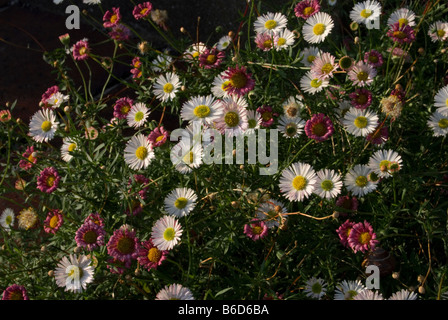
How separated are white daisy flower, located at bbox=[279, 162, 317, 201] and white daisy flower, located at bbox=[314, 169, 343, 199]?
2 cm

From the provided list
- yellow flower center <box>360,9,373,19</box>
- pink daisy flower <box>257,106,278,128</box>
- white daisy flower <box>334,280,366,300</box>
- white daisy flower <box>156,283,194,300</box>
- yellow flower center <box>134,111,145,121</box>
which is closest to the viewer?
white daisy flower <box>156,283,194,300</box>

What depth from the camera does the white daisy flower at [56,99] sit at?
1629 millimetres

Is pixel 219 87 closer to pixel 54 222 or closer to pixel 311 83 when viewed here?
pixel 311 83

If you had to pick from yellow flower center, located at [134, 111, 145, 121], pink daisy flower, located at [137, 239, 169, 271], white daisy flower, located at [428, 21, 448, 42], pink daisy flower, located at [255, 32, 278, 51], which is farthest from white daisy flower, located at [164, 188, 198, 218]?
white daisy flower, located at [428, 21, 448, 42]

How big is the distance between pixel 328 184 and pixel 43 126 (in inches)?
34.3

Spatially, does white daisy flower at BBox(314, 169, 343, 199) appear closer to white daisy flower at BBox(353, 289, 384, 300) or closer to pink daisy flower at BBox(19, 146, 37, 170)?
white daisy flower at BBox(353, 289, 384, 300)

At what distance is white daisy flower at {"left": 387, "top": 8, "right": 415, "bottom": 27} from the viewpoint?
5.36 feet

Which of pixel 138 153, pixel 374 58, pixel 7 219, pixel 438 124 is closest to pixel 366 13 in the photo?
pixel 374 58

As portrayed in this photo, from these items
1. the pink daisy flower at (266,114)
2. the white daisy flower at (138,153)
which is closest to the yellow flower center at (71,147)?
the white daisy flower at (138,153)

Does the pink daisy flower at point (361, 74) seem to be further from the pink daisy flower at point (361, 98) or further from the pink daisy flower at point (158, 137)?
the pink daisy flower at point (158, 137)

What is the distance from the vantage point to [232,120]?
4.51 ft

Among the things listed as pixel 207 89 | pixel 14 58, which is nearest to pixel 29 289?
pixel 207 89

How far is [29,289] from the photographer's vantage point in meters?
1.39

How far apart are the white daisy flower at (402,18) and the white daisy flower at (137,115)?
0.82 meters
